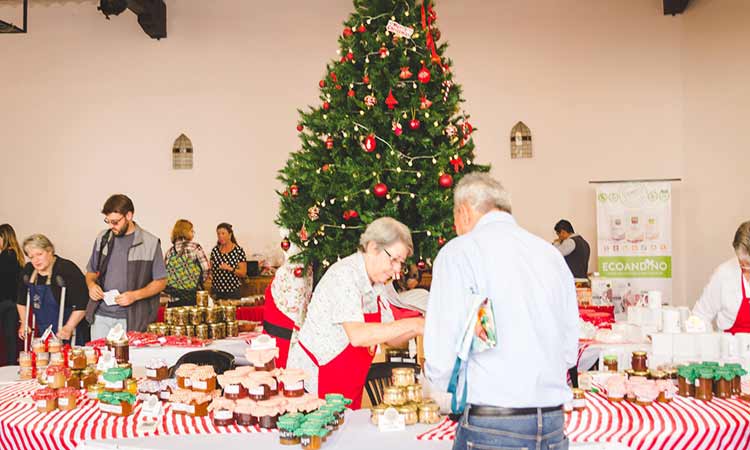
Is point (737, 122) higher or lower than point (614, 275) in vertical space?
higher

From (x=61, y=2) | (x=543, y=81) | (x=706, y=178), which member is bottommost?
(x=706, y=178)

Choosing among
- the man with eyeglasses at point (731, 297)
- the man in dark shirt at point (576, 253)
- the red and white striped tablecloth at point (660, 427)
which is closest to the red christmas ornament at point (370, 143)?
the red and white striped tablecloth at point (660, 427)

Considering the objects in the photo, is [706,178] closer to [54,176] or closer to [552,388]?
[552,388]

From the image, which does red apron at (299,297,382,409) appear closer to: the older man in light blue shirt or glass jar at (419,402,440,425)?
glass jar at (419,402,440,425)

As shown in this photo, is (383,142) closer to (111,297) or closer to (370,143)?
(370,143)

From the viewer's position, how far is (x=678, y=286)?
360 inches

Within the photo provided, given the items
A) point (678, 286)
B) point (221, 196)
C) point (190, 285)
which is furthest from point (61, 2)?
point (678, 286)

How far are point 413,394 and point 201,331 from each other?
7.65 ft

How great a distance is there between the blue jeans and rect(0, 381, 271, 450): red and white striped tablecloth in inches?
35.7

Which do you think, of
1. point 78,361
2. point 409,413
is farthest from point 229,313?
point 409,413

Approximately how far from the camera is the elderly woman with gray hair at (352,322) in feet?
9.46

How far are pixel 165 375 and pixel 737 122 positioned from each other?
7049 millimetres

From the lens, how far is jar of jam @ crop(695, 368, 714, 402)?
3.01 metres

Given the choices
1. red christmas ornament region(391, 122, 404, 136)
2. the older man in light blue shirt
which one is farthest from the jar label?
red christmas ornament region(391, 122, 404, 136)
